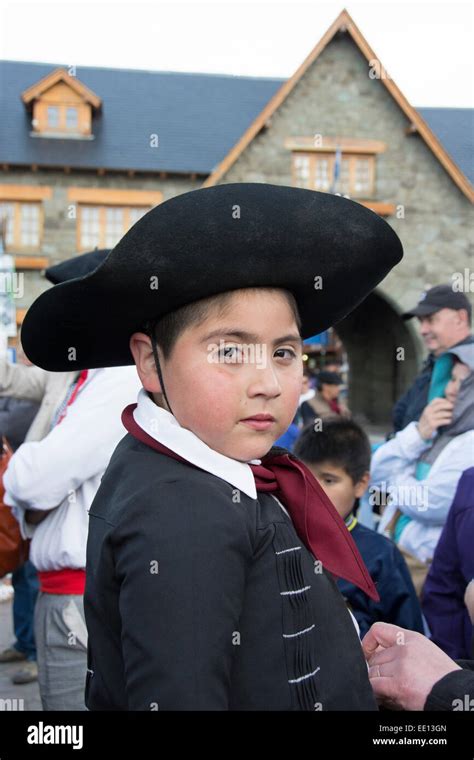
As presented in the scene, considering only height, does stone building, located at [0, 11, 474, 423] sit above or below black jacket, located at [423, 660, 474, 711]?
above

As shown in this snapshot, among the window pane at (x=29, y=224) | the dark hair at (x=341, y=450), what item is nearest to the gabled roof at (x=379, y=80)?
the window pane at (x=29, y=224)

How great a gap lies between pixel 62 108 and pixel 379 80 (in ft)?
23.4

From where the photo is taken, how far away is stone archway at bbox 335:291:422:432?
19969mm

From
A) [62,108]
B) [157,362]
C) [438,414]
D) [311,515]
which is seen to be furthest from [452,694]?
[62,108]

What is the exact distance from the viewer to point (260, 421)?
1364 millimetres

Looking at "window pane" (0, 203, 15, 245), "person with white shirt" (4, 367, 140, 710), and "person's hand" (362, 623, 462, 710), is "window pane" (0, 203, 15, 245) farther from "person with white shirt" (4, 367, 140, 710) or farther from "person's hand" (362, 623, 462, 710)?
"person's hand" (362, 623, 462, 710)

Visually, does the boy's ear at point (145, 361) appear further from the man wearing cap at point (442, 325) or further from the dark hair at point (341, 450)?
the man wearing cap at point (442, 325)

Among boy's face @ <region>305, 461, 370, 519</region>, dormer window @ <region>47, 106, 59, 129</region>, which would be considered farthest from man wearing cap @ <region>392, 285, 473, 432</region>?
dormer window @ <region>47, 106, 59, 129</region>

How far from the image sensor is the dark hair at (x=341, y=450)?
11.2ft

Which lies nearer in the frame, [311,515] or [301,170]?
[311,515]

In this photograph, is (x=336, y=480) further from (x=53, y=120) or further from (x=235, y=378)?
(x=53, y=120)

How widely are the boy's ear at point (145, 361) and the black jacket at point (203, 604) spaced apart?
106 millimetres

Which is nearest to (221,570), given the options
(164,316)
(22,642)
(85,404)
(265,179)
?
(164,316)

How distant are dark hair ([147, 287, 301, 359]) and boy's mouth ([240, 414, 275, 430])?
0.60 feet
